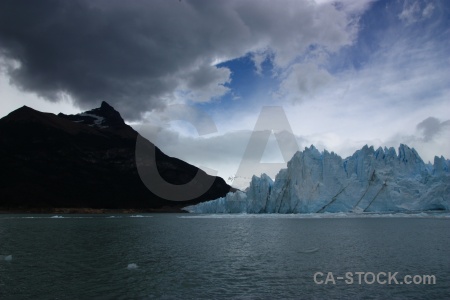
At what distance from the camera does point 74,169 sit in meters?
150

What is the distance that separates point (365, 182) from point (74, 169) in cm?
12585

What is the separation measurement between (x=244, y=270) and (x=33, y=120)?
572ft

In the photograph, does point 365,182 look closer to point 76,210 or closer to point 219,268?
point 219,268

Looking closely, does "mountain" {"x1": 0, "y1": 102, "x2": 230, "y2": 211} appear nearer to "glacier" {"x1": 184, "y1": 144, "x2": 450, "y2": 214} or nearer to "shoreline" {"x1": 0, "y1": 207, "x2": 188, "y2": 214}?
"shoreline" {"x1": 0, "y1": 207, "x2": 188, "y2": 214}

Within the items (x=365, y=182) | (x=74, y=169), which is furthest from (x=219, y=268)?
(x=74, y=169)

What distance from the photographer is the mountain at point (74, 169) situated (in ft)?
413

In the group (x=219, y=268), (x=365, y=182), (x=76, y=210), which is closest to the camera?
(x=219, y=268)

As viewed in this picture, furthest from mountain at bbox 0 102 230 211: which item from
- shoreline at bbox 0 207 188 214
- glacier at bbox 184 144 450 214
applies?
glacier at bbox 184 144 450 214

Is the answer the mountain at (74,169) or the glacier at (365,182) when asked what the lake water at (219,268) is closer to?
the glacier at (365,182)

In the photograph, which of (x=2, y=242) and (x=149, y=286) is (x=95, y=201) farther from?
(x=149, y=286)

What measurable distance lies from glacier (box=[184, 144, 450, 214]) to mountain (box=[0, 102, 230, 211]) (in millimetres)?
88413

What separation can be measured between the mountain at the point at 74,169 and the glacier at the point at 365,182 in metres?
88.4

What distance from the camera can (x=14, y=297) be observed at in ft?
42.9

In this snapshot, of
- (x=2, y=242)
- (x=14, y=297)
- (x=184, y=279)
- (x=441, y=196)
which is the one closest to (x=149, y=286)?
(x=184, y=279)
